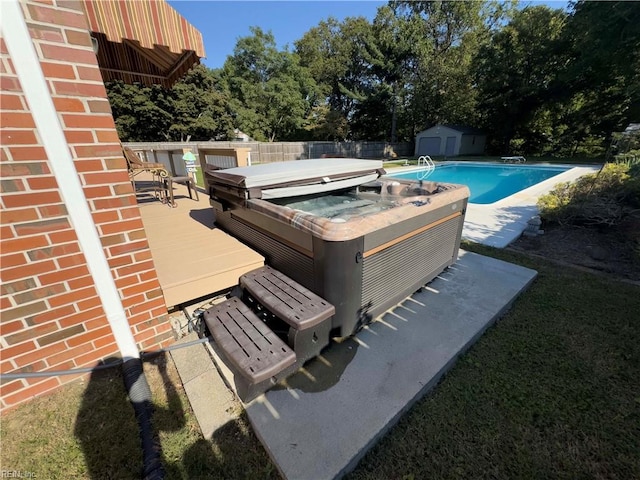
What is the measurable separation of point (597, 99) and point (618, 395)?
73.7 feet

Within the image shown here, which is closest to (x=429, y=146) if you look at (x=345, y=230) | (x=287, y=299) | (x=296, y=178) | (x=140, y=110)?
(x=296, y=178)

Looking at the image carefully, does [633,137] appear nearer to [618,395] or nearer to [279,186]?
[618,395]

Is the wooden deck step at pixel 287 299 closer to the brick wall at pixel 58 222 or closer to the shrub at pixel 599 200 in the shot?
the brick wall at pixel 58 222

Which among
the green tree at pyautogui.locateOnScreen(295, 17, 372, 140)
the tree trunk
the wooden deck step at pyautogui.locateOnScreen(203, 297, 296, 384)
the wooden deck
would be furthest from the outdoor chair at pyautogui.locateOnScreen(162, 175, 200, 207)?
the tree trunk

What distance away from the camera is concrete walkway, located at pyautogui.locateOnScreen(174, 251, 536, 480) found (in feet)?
4.44

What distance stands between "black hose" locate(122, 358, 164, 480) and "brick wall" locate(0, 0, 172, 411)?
0.77 ft

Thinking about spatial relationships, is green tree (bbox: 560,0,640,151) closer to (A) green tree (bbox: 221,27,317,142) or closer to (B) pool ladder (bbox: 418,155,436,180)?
(B) pool ladder (bbox: 418,155,436,180)

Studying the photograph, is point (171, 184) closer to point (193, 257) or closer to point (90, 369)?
point (193, 257)

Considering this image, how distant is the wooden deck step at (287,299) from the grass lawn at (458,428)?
2.10 ft

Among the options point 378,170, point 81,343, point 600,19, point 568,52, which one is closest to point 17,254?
point 81,343

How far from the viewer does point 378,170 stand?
3369mm

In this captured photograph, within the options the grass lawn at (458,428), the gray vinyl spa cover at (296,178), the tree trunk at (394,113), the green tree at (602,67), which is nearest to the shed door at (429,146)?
the tree trunk at (394,113)

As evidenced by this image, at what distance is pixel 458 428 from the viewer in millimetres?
1495

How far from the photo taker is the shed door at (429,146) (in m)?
20.1
